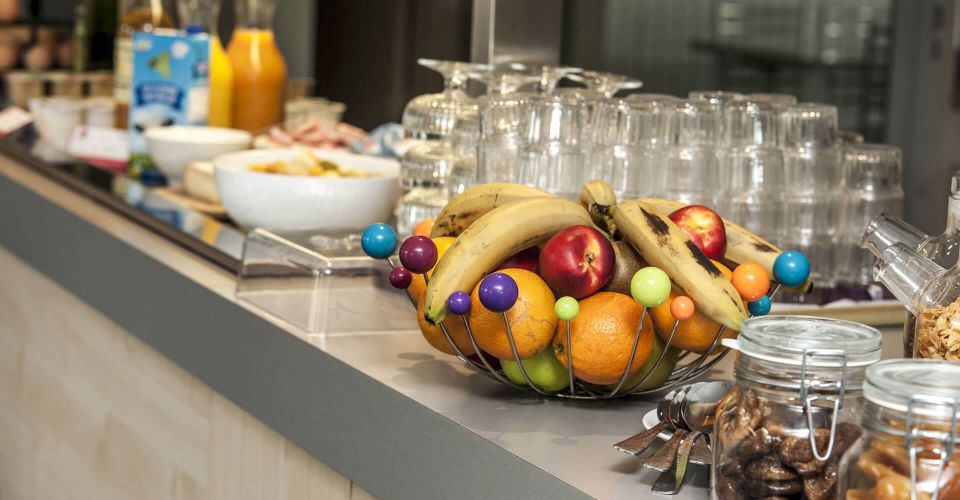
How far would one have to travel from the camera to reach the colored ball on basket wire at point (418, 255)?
857 millimetres

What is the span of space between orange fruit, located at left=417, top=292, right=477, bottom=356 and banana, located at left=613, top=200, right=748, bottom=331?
0.14m

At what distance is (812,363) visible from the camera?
613 millimetres

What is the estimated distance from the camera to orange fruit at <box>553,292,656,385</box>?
84 cm

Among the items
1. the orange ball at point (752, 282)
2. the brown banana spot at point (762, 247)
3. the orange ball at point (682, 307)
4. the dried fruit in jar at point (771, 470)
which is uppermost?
the brown banana spot at point (762, 247)

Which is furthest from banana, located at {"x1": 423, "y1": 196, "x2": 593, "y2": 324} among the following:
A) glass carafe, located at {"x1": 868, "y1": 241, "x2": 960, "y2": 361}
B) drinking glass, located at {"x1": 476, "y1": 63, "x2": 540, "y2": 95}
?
drinking glass, located at {"x1": 476, "y1": 63, "x2": 540, "y2": 95}

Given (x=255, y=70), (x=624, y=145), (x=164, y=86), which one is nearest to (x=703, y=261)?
(x=624, y=145)

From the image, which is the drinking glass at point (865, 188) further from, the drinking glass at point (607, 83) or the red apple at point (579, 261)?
the red apple at point (579, 261)

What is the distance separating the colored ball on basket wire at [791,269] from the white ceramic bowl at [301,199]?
74 centimetres

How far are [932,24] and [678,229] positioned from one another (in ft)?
6.83

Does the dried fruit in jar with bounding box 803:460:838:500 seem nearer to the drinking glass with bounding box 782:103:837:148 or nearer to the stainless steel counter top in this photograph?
the stainless steel counter top

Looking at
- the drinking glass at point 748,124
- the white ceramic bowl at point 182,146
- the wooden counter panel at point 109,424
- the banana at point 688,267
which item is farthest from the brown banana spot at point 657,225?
the white ceramic bowl at point 182,146

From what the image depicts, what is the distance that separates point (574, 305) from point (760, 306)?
0.14 meters

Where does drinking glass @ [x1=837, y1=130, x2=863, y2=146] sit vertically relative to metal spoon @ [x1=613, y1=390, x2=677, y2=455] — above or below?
above

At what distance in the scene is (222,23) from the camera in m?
3.18
